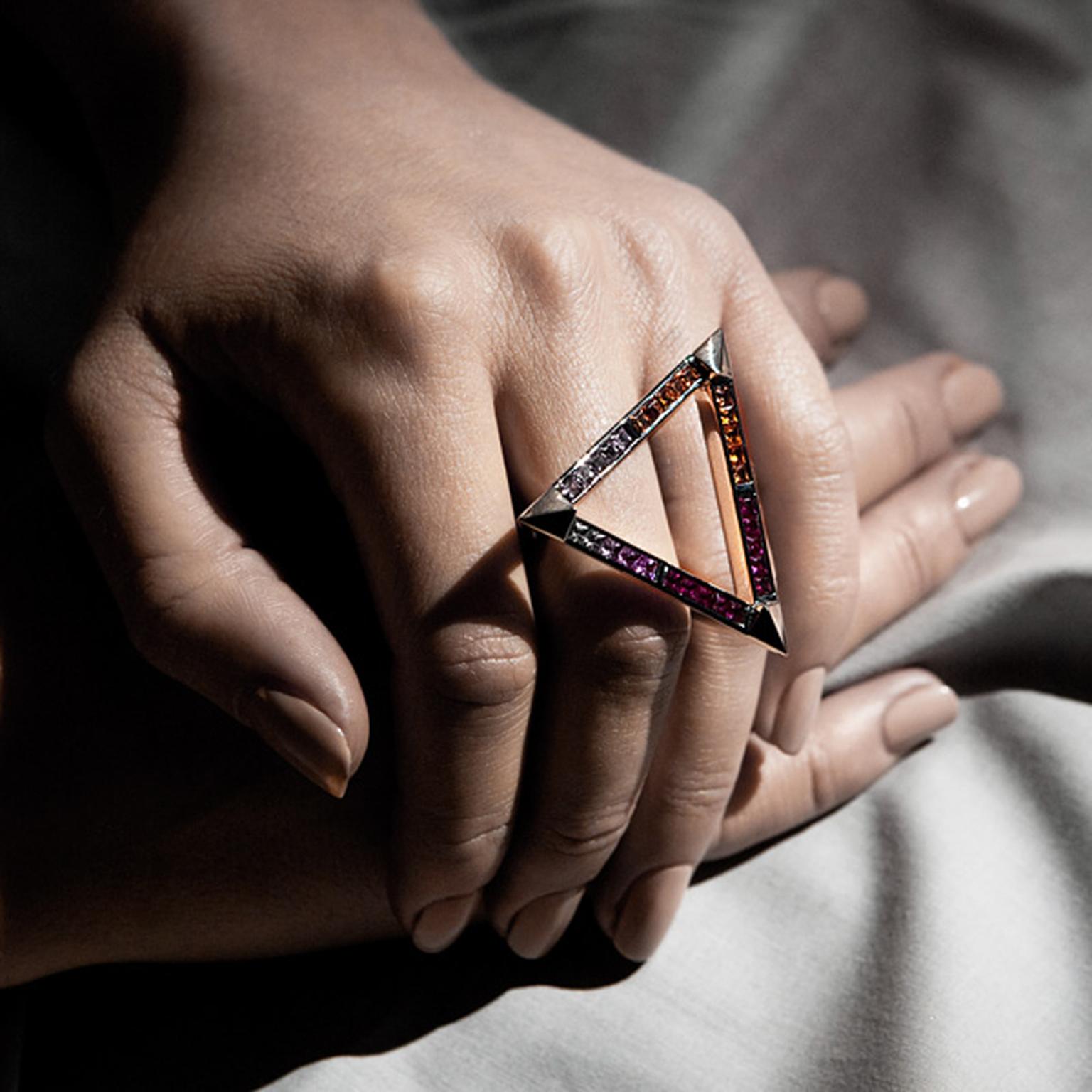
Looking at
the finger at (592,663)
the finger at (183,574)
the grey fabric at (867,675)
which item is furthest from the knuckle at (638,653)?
the grey fabric at (867,675)

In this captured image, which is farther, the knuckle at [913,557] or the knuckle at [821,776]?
the knuckle at [913,557]

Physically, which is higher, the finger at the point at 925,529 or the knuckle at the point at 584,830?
the finger at the point at 925,529

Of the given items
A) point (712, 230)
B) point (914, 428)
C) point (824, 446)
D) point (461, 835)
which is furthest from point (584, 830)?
point (914, 428)

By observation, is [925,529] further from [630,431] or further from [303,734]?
[303,734]

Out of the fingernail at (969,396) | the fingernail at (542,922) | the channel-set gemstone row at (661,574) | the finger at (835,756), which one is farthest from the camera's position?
the fingernail at (969,396)

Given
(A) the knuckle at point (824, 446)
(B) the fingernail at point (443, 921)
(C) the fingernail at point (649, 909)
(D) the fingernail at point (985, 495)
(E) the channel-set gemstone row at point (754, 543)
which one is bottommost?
(B) the fingernail at point (443, 921)

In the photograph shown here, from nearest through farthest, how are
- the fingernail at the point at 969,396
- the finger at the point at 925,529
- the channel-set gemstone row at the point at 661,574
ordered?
the channel-set gemstone row at the point at 661,574 → the finger at the point at 925,529 → the fingernail at the point at 969,396

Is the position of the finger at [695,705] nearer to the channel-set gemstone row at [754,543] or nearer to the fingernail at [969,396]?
the channel-set gemstone row at [754,543]

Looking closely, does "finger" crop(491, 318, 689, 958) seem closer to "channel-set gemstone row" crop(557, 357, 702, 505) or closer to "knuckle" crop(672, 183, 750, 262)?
"channel-set gemstone row" crop(557, 357, 702, 505)
